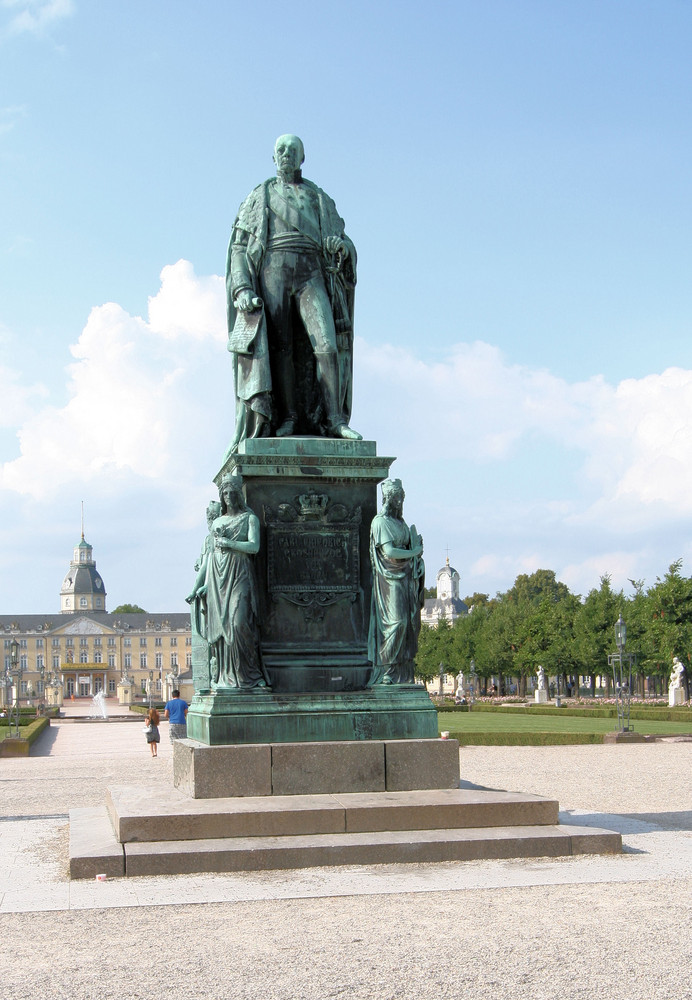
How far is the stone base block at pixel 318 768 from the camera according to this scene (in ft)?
29.9

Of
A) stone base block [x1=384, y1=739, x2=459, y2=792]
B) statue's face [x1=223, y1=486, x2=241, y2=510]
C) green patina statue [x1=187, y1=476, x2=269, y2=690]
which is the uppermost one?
statue's face [x1=223, y1=486, x2=241, y2=510]

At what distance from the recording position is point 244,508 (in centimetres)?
1002

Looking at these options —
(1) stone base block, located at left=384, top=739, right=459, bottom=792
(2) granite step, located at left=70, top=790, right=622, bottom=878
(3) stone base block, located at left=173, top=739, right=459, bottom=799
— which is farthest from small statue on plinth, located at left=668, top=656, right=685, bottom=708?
(2) granite step, located at left=70, top=790, right=622, bottom=878

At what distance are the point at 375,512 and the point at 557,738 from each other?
20138mm

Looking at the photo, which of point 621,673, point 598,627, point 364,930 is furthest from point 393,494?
point 598,627

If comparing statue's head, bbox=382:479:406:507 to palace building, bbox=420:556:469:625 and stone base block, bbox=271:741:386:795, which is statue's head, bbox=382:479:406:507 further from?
palace building, bbox=420:556:469:625

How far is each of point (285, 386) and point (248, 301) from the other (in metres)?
0.91

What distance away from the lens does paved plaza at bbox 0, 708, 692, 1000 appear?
5.57m

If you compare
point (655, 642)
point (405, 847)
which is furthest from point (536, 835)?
point (655, 642)

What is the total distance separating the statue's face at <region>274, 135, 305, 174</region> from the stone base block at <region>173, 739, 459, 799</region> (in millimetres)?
5598

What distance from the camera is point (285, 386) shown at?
1128 centimetres

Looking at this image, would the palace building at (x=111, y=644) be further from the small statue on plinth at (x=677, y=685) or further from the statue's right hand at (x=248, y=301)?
the statue's right hand at (x=248, y=301)

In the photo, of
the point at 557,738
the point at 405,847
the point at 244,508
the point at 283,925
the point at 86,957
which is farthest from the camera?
the point at 557,738

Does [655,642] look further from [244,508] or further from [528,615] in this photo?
[244,508]
